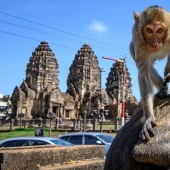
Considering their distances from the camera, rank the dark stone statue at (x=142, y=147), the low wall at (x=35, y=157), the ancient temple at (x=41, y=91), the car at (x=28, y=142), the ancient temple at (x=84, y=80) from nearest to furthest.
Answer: the dark stone statue at (x=142, y=147), the low wall at (x=35, y=157), the car at (x=28, y=142), the ancient temple at (x=41, y=91), the ancient temple at (x=84, y=80)

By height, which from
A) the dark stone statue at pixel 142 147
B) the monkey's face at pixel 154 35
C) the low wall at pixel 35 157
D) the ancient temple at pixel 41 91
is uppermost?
the ancient temple at pixel 41 91

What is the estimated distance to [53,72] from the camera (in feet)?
223

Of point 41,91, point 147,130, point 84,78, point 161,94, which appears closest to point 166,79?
point 161,94

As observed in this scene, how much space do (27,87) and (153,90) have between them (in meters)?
62.3

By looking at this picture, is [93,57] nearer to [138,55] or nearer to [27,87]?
[27,87]

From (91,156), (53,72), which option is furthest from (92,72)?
(91,156)

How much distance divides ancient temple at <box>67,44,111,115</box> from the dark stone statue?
6280cm

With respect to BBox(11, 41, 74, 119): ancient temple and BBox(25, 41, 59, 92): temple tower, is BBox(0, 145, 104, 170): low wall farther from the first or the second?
BBox(25, 41, 59, 92): temple tower

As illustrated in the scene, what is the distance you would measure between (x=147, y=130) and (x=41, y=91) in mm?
62882

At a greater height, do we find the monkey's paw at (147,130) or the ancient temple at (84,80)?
the ancient temple at (84,80)

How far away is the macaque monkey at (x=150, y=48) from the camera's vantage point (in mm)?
3939

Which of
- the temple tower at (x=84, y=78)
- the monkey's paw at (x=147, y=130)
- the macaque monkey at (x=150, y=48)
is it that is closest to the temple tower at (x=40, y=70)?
the temple tower at (x=84, y=78)

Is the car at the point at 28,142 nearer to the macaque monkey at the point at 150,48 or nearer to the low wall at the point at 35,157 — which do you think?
the low wall at the point at 35,157

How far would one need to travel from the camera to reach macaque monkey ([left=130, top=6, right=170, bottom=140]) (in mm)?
3939
